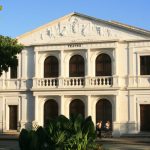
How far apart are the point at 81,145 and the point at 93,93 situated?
17.6m

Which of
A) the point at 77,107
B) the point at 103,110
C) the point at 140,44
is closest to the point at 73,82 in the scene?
the point at 77,107

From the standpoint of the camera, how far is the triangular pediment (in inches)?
1425

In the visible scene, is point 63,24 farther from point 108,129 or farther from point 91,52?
point 108,129

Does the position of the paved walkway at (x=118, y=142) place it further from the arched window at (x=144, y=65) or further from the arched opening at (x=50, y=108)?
the arched window at (x=144, y=65)

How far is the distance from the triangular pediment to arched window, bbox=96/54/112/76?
5.24 feet

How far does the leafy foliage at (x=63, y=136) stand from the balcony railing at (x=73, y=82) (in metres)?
16.6

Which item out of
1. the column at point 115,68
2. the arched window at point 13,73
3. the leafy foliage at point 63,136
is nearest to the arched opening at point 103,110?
the column at point 115,68

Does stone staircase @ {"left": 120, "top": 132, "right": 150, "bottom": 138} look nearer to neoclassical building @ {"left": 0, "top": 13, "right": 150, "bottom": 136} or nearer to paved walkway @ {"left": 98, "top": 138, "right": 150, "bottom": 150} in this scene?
neoclassical building @ {"left": 0, "top": 13, "right": 150, "bottom": 136}

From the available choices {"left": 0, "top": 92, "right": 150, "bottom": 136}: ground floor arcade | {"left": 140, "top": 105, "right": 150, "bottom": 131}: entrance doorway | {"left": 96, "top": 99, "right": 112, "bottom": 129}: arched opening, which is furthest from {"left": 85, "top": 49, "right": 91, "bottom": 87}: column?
{"left": 140, "top": 105, "right": 150, "bottom": 131}: entrance doorway

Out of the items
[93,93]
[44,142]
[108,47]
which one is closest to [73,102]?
[93,93]

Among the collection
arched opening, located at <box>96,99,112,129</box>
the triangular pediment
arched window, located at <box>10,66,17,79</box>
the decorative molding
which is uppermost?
the triangular pediment

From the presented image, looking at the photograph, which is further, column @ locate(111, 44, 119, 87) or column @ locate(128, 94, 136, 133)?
column @ locate(111, 44, 119, 87)

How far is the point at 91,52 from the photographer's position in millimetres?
36750

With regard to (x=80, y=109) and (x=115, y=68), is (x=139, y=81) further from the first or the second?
(x=80, y=109)
